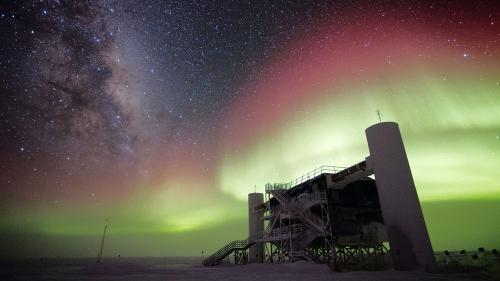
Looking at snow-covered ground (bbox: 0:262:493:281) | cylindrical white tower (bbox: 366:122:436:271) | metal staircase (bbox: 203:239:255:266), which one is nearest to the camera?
snow-covered ground (bbox: 0:262:493:281)

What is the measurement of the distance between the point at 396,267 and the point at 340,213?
10.6 metres

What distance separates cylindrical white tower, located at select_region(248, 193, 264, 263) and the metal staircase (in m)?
1.37

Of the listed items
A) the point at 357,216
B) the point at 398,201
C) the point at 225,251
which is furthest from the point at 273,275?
the point at 225,251

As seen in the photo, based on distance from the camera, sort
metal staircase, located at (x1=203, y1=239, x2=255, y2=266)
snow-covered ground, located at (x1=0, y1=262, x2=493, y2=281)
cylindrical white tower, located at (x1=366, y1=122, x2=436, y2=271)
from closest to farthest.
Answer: snow-covered ground, located at (x1=0, y1=262, x2=493, y2=281)
cylindrical white tower, located at (x1=366, y1=122, x2=436, y2=271)
metal staircase, located at (x1=203, y1=239, x2=255, y2=266)

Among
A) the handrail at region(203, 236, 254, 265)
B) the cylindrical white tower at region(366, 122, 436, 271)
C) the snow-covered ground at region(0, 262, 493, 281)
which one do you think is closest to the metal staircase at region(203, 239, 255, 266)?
the handrail at region(203, 236, 254, 265)

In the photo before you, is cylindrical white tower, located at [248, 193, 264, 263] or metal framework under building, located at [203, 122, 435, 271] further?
cylindrical white tower, located at [248, 193, 264, 263]

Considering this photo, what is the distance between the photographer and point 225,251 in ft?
134

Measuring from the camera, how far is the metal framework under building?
823 inches

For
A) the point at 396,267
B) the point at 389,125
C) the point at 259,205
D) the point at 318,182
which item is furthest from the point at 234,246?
the point at 389,125

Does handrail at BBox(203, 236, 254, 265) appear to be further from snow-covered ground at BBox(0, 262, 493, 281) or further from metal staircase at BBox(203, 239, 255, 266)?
snow-covered ground at BBox(0, 262, 493, 281)

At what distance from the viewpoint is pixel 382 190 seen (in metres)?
22.9

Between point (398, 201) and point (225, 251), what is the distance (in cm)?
2770

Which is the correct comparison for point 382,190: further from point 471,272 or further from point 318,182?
point 318,182

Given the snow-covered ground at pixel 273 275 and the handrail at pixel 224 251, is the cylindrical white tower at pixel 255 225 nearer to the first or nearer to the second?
the handrail at pixel 224 251
